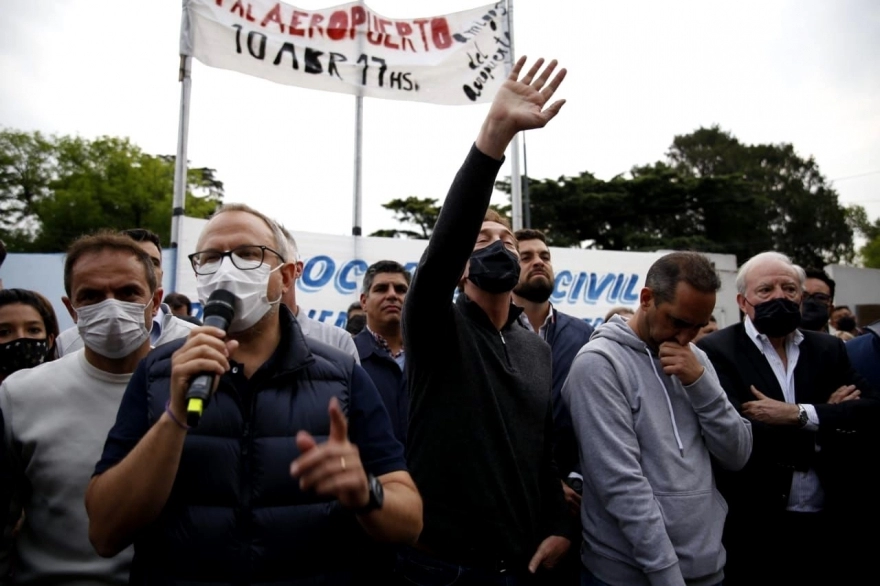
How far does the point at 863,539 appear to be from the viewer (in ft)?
9.19

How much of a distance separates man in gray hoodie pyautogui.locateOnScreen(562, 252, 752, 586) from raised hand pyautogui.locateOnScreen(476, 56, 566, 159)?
0.94 metres

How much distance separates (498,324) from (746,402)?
1.36 metres

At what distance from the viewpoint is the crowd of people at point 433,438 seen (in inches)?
60.6

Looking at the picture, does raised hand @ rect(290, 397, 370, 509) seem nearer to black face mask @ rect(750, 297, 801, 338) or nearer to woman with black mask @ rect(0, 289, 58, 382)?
woman with black mask @ rect(0, 289, 58, 382)

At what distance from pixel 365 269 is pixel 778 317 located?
599 centimetres

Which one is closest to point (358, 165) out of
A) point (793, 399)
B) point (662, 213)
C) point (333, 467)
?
point (793, 399)

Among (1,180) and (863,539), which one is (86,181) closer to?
(1,180)

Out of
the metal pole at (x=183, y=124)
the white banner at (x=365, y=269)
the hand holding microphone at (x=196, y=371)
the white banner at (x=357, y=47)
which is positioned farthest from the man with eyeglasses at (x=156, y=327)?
the white banner at (x=357, y=47)

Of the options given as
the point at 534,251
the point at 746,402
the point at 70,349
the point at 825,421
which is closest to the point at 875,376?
the point at 825,421

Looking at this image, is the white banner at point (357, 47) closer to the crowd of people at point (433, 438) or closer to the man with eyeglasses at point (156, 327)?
the man with eyeglasses at point (156, 327)

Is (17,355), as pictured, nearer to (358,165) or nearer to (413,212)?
(358,165)

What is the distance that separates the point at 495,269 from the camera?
2.20 meters

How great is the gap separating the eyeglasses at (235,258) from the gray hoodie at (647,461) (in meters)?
1.28

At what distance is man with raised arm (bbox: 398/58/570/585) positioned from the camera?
6.07 ft
